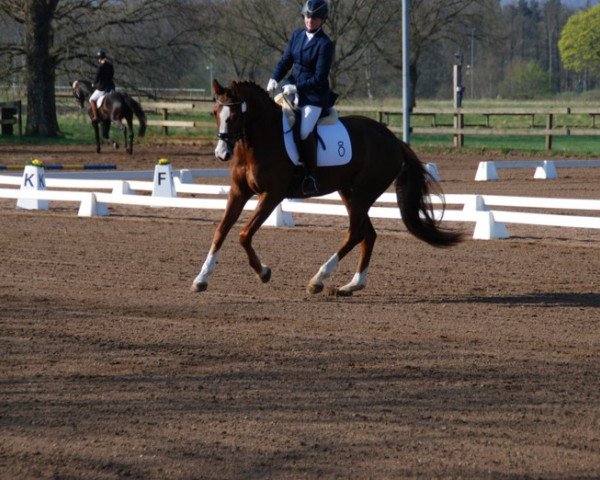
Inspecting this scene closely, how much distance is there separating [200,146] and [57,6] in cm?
687

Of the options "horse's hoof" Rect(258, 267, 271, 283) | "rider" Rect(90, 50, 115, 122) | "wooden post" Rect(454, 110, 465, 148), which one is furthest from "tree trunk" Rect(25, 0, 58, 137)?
Result: "horse's hoof" Rect(258, 267, 271, 283)

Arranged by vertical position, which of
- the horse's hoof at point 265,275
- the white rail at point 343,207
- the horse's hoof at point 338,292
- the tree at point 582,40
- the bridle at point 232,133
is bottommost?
the horse's hoof at point 338,292

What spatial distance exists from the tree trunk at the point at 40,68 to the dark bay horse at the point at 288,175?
26990mm

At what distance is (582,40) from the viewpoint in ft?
314

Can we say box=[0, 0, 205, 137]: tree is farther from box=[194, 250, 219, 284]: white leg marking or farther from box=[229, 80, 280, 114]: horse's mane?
box=[194, 250, 219, 284]: white leg marking

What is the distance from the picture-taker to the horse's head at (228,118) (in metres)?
9.66

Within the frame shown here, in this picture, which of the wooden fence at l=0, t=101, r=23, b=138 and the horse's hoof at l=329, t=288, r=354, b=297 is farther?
the wooden fence at l=0, t=101, r=23, b=138

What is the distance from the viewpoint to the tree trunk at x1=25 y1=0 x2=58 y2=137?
118 feet

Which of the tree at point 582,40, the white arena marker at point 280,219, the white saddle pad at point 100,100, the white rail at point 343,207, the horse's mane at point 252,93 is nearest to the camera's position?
the horse's mane at point 252,93

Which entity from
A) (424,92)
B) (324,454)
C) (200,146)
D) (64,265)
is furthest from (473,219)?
(424,92)

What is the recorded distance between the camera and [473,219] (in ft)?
47.6

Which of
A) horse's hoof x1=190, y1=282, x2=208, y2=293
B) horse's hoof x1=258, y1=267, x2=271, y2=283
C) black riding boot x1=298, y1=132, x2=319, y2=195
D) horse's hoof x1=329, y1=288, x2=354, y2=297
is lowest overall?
horse's hoof x1=329, y1=288, x2=354, y2=297

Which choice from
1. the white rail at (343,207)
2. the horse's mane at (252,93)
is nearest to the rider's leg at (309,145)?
the horse's mane at (252,93)

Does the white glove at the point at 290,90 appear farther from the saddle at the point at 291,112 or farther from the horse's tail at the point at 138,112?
the horse's tail at the point at 138,112
